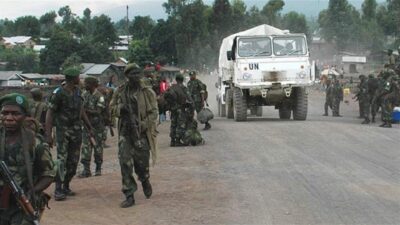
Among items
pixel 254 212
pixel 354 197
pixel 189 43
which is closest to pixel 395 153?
pixel 354 197

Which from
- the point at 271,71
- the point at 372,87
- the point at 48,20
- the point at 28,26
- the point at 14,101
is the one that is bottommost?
the point at 372,87

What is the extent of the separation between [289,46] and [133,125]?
12.2m

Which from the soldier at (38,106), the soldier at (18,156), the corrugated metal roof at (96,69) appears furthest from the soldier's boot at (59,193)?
the corrugated metal roof at (96,69)

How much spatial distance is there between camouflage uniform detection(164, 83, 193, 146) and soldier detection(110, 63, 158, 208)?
5226 mm

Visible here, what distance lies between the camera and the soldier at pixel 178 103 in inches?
513

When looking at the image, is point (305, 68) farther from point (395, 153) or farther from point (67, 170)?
point (67, 170)

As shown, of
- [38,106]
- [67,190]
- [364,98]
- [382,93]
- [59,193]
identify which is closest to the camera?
[59,193]

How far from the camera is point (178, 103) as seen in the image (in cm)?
1306

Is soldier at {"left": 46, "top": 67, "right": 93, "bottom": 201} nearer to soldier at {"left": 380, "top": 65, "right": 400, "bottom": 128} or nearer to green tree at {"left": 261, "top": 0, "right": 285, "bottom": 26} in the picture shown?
soldier at {"left": 380, "top": 65, "right": 400, "bottom": 128}

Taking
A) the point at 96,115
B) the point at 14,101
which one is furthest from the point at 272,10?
the point at 14,101

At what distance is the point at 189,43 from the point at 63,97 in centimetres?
7976

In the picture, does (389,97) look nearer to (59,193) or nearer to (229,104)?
(229,104)

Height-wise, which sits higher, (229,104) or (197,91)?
(197,91)

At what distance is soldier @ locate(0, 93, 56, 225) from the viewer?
4363 millimetres
